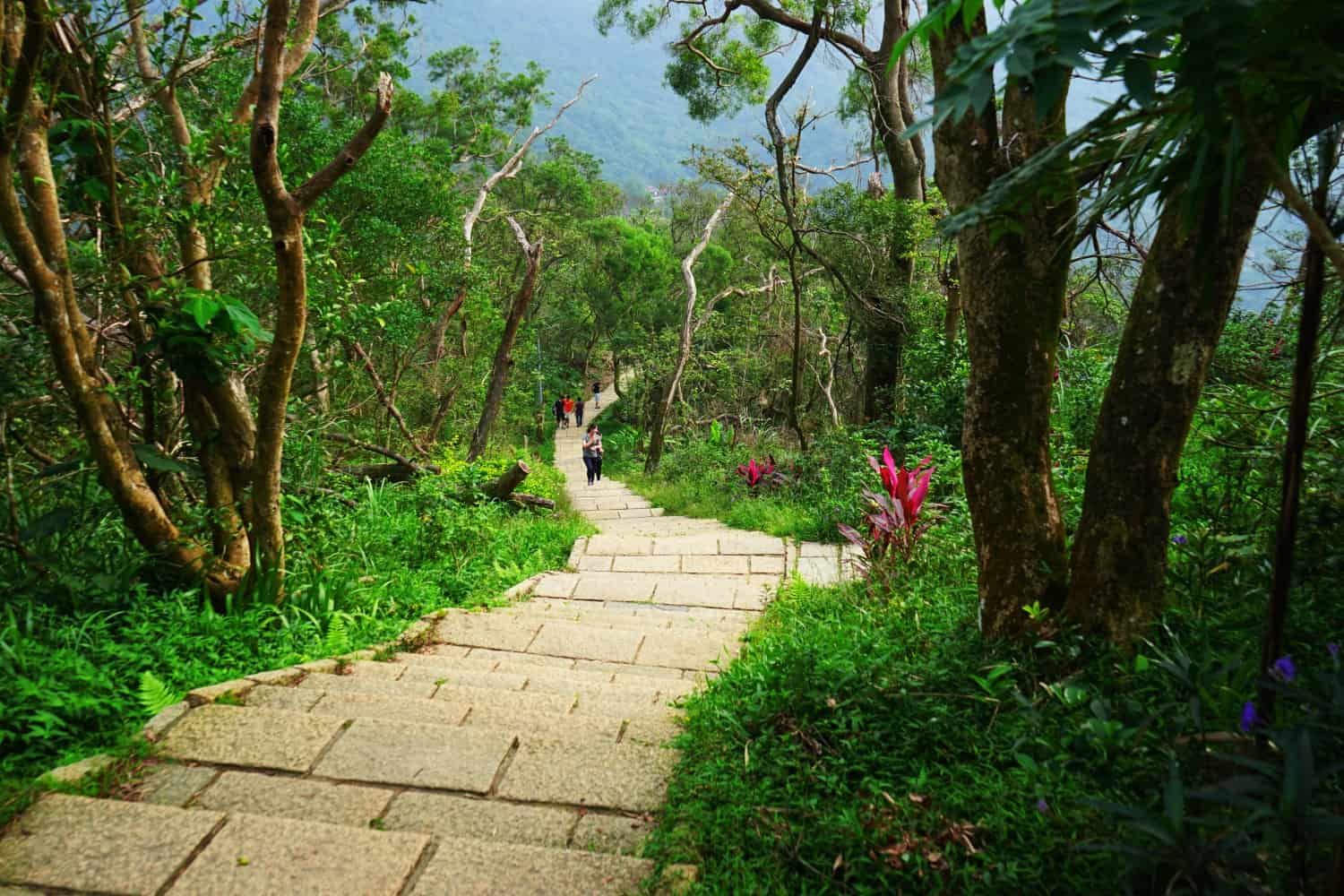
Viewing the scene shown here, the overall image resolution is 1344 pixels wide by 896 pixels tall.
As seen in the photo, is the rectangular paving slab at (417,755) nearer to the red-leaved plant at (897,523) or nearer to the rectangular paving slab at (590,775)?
the rectangular paving slab at (590,775)

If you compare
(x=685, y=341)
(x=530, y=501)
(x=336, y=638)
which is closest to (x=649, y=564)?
Result: (x=530, y=501)

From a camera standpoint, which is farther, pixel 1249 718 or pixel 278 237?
pixel 278 237

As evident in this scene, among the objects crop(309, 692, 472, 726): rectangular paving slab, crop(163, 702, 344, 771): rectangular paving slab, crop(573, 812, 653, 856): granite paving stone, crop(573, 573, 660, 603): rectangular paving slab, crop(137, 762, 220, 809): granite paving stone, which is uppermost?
crop(163, 702, 344, 771): rectangular paving slab

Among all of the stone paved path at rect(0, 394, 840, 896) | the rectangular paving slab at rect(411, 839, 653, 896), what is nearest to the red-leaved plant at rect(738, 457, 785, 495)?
the stone paved path at rect(0, 394, 840, 896)

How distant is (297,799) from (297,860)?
0.31 meters

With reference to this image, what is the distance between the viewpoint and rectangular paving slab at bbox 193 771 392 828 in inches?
75.0

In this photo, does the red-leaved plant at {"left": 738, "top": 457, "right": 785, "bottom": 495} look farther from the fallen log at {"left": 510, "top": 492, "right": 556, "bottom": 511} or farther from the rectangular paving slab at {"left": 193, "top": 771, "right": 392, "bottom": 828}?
the rectangular paving slab at {"left": 193, "top": 771, "right": 392, "bottom": 828}

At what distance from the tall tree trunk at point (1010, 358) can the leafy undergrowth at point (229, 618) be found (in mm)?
2540

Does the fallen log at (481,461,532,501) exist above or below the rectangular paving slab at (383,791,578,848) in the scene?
above

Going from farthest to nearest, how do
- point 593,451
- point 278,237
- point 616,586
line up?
point 593,451 → point 616,586 → point 278,237

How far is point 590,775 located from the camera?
2.11 metres

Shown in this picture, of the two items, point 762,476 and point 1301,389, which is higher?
point 1301,389

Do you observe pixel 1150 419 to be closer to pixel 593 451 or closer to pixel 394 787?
pixel 394 787

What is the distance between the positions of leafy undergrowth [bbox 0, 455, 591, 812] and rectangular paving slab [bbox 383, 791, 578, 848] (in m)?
0.90
